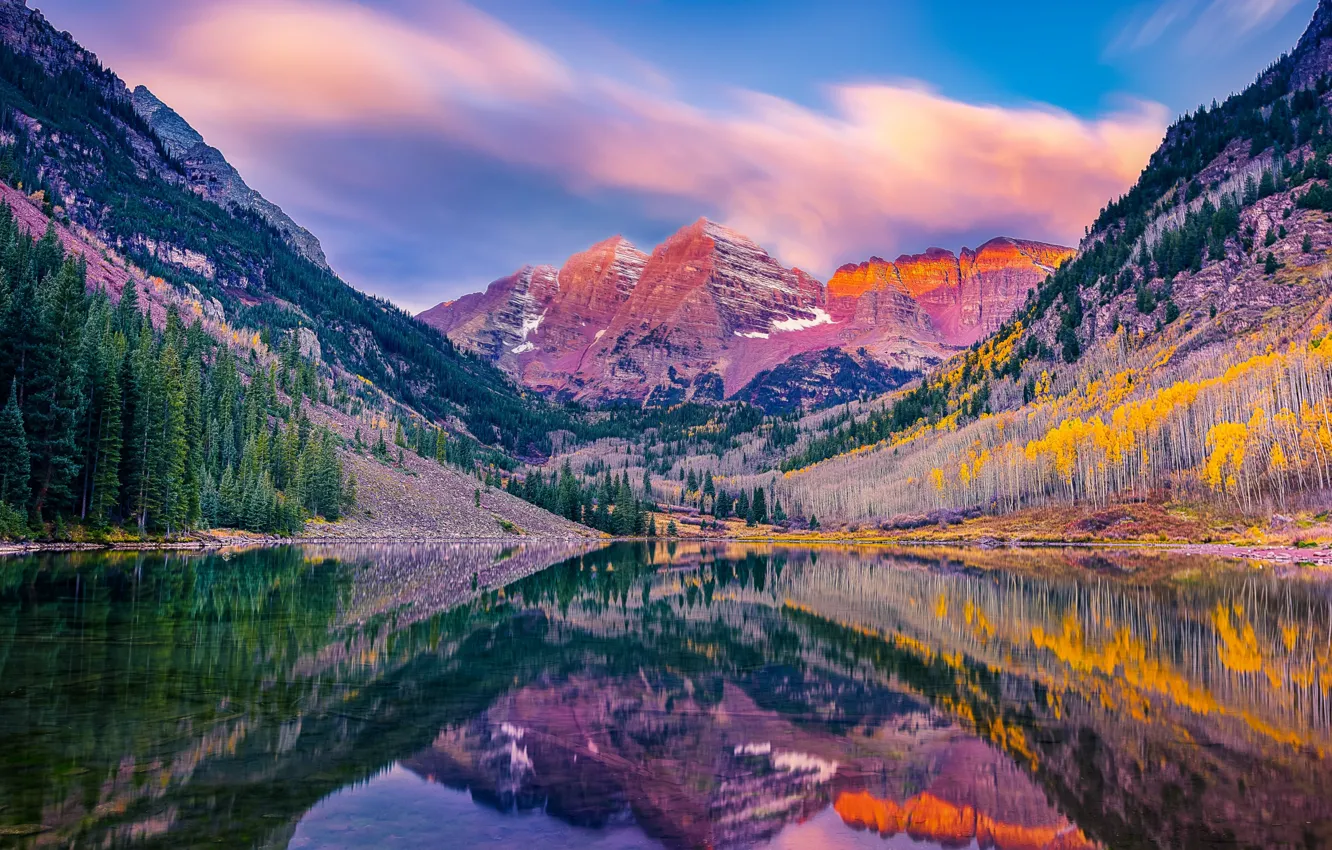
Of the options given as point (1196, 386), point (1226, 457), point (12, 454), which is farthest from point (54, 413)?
point (1196, 386)

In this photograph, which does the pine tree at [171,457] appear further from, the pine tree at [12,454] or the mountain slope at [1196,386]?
the mountain slope at [1196,386]

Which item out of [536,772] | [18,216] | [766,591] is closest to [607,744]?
[536,772]

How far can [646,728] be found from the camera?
54.8 feet

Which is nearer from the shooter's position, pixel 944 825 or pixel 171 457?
pixel 944 825

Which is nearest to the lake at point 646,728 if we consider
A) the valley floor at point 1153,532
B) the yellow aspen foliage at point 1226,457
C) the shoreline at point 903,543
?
the shoreline at point 903,543

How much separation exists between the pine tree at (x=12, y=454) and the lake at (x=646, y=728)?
31003mm

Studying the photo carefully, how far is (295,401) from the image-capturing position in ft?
500

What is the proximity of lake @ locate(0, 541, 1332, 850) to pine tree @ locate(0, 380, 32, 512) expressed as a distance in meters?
31.0

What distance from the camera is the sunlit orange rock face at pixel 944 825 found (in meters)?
11.2

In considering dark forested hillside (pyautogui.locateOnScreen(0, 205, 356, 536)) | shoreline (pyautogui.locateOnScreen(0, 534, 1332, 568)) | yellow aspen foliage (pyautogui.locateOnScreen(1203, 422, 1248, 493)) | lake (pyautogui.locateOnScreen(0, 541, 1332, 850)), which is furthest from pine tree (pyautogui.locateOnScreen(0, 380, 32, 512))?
yellow aspen foliage (pyautogui.locateOnScreen(1203, 422, 1248, 493))

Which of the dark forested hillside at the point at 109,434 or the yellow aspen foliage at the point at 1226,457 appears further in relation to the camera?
the yellow aspen foliage at the point at 1226,457

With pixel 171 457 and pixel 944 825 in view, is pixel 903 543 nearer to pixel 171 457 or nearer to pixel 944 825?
pixel 171 457

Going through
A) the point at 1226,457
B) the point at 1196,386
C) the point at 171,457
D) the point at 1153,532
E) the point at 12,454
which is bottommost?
the point at 1153,532

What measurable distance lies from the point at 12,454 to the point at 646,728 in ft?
200
